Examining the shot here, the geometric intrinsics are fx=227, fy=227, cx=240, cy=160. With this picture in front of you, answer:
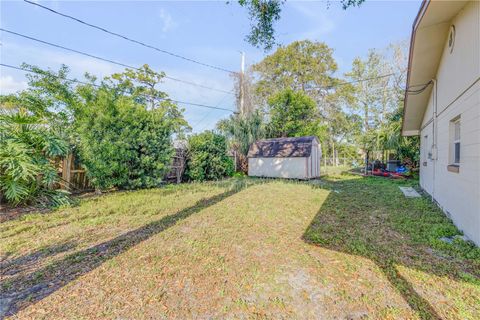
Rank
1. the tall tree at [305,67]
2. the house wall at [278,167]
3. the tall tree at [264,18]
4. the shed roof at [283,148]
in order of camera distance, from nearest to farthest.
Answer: the tall tree at [264,18] < the house wall at [278,167] < the shed roof at [283,148] < the tall tree at [305,67]

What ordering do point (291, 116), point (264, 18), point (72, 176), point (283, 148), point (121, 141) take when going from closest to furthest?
point (264, 18) → point (121, 141) → point (72, 176) → point (283, 148) → point (291, 116)

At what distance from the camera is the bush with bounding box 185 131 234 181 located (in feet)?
37.0

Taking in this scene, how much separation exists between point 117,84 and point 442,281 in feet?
71.0

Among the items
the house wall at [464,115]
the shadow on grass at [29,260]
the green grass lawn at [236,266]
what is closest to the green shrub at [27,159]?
the green grass lawn at [236,266]

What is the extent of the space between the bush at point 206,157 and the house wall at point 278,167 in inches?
101

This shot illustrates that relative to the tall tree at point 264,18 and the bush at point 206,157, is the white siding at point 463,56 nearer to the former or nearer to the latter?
the tall tree at point 264,18

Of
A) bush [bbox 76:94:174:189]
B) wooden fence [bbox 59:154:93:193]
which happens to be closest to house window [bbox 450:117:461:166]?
bush [bbox 76:94:174:189]

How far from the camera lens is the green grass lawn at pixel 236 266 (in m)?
2.03

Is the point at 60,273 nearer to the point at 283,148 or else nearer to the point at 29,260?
the point at 29,260

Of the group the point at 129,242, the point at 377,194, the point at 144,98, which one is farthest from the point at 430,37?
the point at 144,98

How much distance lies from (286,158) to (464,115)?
930cm

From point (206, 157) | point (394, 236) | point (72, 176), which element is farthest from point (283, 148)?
point (72, 176)

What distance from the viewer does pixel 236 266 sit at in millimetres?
2775

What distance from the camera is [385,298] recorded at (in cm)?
213
